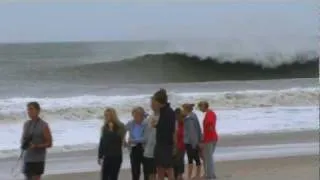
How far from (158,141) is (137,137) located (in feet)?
3.20

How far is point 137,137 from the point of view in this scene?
10.0 m

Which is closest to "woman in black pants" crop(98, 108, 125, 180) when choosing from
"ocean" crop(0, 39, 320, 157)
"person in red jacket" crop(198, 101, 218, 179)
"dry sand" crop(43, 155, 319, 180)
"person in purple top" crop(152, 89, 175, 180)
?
"person in purple top" crop(152, 89, 175, 180)

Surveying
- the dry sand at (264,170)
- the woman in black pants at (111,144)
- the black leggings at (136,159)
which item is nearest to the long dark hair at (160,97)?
the woman in black pants at (111,144)

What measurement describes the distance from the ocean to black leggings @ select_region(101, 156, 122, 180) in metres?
6.74

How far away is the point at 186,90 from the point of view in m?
37.1

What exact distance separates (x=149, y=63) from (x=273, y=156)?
37.4 meters

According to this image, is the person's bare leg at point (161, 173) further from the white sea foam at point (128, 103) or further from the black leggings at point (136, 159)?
the white sea foam at point (128, 103)

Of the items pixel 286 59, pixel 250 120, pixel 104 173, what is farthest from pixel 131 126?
pixel 286 59

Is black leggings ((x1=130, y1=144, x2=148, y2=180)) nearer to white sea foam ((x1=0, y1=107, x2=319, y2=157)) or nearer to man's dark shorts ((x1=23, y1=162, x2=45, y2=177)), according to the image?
man's dark shorts ((x1=23, y1=162, x2=45, y2=177))

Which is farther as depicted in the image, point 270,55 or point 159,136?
point 270,55

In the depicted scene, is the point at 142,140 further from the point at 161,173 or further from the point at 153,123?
the point at 153,123

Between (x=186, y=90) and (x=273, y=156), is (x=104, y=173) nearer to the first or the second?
(x=273, y=156)

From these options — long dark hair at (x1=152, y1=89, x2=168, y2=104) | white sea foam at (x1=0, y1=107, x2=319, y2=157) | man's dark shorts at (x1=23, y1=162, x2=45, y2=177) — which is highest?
long dark hair at (x1=152, y1=89, x2=168, y2=104)

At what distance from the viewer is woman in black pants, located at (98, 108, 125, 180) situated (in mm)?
9594
